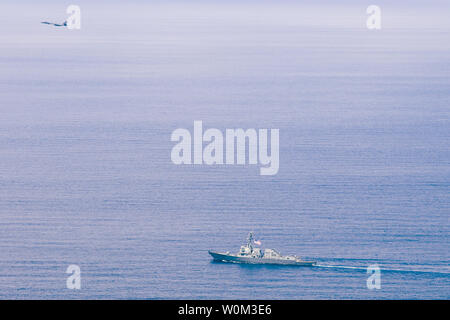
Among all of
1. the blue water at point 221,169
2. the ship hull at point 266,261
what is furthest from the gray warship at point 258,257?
the blue water at point 221,169

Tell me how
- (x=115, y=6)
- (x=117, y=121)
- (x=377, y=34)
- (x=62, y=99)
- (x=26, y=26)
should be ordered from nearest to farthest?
(x=117, y=121) < (x=62, y=99) < (x=26, y=26) < (x=377, y=34) < (x=115, y=6)

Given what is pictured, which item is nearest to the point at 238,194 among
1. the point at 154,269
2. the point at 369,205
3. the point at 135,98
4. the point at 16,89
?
the point at 369,205

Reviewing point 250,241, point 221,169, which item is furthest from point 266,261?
point 221,169

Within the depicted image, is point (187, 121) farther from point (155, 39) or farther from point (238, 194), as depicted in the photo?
point (155, 39)

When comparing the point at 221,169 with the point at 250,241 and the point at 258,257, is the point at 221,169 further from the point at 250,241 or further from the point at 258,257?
the point at 258,257

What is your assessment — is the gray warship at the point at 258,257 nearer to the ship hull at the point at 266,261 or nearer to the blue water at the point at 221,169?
the ship hull at the point at 266,261

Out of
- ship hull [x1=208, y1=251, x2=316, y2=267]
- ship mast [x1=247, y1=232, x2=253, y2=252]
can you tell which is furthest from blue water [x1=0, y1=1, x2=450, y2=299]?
ship mast [x1=247, y1=232, x2=253, y2=252]

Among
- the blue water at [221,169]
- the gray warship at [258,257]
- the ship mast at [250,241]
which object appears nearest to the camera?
the blue water at [221,169]
